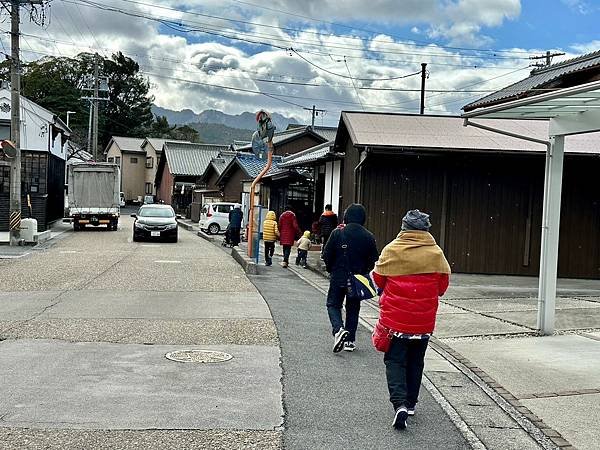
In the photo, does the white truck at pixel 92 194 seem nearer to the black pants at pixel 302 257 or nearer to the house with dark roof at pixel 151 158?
the black pants at pixel 302 257

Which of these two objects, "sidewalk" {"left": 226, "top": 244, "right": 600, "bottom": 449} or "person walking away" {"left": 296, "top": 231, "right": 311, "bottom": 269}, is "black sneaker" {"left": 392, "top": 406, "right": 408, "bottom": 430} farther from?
"person walking away" {"left": 296, "top": 231, "right": 311, "bottom": 269}

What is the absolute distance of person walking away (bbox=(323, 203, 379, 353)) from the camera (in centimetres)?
791

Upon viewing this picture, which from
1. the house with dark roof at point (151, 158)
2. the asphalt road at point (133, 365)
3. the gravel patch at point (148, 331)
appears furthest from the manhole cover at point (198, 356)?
the house with dark roof at point (151, 158)

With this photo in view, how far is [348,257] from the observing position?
26.0 ft

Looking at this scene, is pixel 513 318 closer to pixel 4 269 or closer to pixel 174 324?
pixel 174 324

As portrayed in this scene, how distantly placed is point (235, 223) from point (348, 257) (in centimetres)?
1680

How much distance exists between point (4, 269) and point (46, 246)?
23.8 feet

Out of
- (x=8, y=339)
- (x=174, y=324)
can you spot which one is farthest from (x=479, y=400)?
(x=8, y=339)

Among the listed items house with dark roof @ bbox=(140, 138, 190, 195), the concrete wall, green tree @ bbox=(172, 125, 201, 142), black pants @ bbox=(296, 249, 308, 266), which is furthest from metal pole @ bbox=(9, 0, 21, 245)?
green tree @ bbox=(172, 125, 201, 142)

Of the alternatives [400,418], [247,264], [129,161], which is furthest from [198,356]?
[129,161]

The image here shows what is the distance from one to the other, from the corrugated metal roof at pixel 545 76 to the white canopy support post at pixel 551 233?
17.6 ft

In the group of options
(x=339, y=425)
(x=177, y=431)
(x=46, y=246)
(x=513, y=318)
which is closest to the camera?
(x=177, y=431)

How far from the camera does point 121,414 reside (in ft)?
17.7

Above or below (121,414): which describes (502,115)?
above
